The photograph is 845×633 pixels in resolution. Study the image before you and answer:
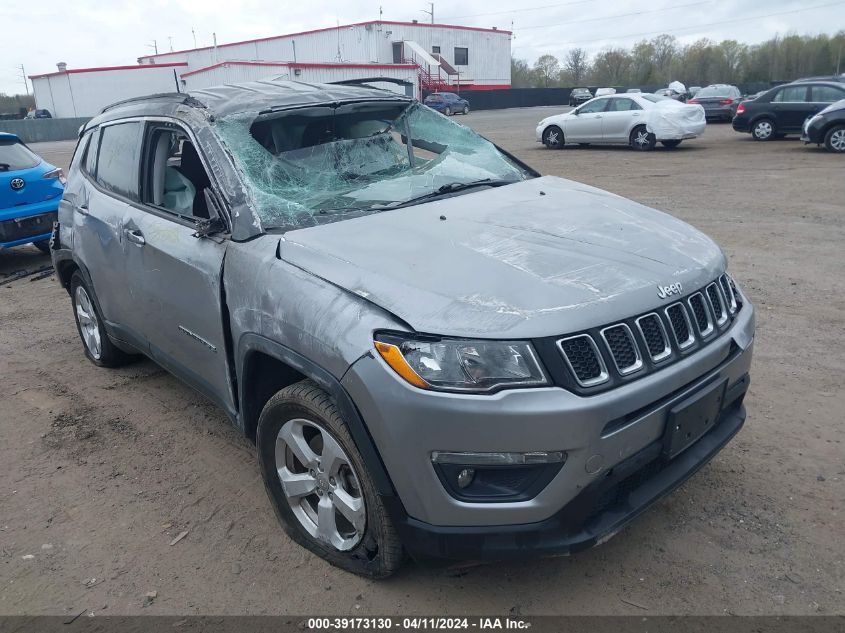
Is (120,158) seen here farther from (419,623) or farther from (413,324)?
(419,623)

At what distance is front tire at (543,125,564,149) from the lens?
18.6m

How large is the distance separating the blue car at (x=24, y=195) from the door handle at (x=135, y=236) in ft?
15.4

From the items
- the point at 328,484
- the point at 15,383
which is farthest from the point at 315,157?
the point at 15,383

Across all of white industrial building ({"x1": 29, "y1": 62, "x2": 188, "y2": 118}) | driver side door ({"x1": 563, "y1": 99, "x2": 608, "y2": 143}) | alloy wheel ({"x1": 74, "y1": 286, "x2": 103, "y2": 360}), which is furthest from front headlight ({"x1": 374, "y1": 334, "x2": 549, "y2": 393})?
white industrial building ({"x1": 29, "y1": 62, "x2": 188, "y2": 118})

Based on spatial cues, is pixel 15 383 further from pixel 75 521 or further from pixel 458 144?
pixel 458 144

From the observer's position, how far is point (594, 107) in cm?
1772

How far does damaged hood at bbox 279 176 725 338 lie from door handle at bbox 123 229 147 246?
1.20 meters

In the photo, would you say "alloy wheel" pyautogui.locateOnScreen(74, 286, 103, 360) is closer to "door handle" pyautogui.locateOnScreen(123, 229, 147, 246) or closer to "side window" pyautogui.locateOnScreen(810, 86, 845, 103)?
"door handle" pyautogui.locateOnScreen(123, 229, 147, 246)

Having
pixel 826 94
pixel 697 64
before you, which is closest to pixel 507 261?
pixel 826 94

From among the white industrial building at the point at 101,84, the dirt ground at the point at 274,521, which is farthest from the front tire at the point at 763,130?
the white industrial building at the point at 101,84

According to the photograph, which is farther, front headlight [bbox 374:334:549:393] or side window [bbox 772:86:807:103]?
side window [bbox 772:86:807:103]

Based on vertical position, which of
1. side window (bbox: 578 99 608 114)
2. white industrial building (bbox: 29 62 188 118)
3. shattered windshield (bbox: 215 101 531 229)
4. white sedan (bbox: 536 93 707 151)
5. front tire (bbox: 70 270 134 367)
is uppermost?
white industrial building (bbox: 29 62 188 118)

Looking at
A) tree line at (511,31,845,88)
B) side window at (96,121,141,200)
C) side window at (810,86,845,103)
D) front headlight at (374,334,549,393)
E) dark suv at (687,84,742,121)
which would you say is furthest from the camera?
tree line at (511,31,845,88)

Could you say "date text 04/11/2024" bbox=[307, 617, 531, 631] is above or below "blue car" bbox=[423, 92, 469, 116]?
below
